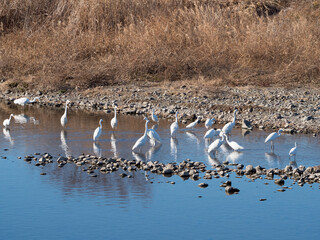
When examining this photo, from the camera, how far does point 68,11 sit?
2405cm

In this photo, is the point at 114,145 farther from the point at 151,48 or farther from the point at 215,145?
the point at 151,48

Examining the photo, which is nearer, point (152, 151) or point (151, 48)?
point (152, 151)

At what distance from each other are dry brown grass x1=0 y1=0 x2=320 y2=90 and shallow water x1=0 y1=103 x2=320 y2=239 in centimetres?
733

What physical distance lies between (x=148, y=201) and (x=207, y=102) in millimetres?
8287

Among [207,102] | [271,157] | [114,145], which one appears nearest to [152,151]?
[114,145]

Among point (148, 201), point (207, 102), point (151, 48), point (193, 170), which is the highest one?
point (151, 48)

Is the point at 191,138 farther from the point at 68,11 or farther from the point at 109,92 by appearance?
the point at 68,11

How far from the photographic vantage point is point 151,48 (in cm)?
2058

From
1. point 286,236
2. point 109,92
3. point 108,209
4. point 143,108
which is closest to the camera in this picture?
point 286,236

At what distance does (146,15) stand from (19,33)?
4.64 metres

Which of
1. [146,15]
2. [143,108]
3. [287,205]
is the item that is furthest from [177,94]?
[287,205]

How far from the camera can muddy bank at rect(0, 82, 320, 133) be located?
15016 millimetres

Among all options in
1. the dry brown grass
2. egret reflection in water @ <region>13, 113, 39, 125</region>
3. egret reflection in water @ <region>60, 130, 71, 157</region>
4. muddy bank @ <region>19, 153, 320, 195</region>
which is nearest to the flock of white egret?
egret reflection in water @ <region>60, 130, 71, 157</region>

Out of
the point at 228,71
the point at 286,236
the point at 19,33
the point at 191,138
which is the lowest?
the point at 286,236
